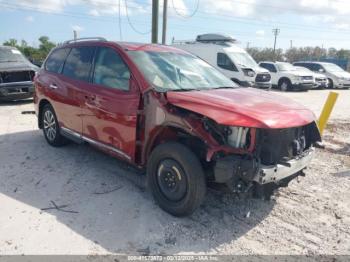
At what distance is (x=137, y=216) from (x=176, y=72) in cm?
189

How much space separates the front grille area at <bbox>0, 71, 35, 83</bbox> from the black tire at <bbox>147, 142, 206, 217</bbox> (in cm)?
867

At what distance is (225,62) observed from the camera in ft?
54.2

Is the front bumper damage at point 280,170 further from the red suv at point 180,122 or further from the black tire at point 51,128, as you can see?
the black tire at point 51,128

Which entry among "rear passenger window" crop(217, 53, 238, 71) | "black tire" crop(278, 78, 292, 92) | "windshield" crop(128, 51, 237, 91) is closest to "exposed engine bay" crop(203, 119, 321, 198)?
"windshield" crop(128, 51, 237, 91)

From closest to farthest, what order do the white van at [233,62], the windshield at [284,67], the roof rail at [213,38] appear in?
the white van at [233,62] < the roof rail at [213,38] < the windshield at [284,67]

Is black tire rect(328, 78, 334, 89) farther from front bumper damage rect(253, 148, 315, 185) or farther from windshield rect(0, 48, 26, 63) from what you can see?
front bumper damage rect(253, 148, 315, 185)

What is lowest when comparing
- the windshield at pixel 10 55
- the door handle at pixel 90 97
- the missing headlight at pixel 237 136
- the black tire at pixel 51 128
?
the black tire at pixel 51 128

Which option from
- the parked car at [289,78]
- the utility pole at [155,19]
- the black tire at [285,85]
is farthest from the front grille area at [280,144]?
the black tire at [285,85]

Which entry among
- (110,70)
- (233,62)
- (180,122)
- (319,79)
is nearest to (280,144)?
(180,122)

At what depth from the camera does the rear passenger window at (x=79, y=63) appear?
5.15m

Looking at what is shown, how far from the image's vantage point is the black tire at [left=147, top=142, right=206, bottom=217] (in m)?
3.61

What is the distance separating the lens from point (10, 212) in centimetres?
394

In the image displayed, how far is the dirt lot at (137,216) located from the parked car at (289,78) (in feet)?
49.3

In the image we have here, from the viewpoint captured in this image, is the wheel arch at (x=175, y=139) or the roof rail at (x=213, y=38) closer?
the wheel arch at (x=175, y=139)
